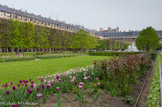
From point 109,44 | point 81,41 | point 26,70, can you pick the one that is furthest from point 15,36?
point 109,44

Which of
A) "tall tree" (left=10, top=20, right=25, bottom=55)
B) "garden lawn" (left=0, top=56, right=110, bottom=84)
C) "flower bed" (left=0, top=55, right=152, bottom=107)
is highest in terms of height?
"tall tree" (left=10, top=20, right=25, bottom=55)

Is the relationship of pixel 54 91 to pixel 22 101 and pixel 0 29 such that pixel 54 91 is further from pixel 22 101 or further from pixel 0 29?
pixel 0 29

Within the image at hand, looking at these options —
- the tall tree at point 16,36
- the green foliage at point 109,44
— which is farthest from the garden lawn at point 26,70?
the green foliage at point 109,44

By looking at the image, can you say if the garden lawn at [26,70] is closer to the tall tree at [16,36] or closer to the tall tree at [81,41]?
the tall tree at [16,36]

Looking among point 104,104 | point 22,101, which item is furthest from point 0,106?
point 104,104

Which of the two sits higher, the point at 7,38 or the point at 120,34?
the point at 120,34

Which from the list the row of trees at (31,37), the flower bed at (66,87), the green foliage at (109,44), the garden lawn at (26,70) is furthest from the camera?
the green foliage at (109,44)

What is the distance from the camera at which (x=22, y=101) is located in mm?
3295

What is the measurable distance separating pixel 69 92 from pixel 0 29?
2731cm

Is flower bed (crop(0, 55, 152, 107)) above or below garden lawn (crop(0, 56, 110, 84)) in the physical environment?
above

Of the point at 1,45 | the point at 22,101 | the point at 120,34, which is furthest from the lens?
the point at 120,34

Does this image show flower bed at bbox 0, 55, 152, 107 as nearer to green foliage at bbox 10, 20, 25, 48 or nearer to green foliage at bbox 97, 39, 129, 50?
green foliage at bbox 10, 20, 25, 48

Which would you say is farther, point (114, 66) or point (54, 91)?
point (114, 66)

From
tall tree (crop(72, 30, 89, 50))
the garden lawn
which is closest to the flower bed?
the garden lawn
